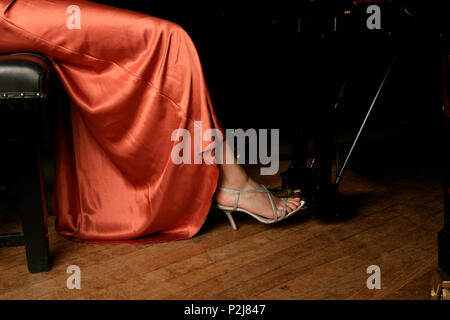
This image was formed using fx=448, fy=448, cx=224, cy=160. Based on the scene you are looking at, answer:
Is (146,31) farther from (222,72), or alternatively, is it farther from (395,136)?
(395,136)

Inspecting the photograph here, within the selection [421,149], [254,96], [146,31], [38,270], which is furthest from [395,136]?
[38,270]

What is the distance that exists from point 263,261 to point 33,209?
533 mm

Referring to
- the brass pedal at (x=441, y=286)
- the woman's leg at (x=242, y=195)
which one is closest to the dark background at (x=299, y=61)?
the woman's leg at (x=242, y=195)

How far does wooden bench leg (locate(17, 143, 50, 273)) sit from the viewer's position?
3.17 feet

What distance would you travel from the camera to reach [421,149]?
202 centimetres

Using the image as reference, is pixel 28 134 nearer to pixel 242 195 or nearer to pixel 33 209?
pixel 33 209

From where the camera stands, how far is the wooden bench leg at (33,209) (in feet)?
3.17

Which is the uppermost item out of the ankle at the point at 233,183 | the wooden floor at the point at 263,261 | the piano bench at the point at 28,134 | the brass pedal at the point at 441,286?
the piano bench at the point at 28,134

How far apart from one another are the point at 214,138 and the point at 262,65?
985mm

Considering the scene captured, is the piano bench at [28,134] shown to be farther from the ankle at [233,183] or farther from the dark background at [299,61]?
the dark background at [299,61]

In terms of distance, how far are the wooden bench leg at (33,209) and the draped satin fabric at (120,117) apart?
0.17m

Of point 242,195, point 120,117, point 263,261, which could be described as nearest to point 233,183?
point 242,195

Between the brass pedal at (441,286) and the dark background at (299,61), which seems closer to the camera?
the brass pedal at (441,286)

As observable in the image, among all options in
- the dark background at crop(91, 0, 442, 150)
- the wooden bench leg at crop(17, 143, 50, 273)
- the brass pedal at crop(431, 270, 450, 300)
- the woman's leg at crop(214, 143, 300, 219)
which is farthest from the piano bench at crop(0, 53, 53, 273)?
the brass pedal at crop(431, 270, 450, 300)
